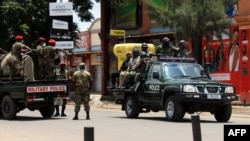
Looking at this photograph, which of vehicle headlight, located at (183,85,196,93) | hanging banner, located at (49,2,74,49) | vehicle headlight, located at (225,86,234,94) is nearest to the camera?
vehicle headlight, located at (183,85,196,93)

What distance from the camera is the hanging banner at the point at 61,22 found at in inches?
1144

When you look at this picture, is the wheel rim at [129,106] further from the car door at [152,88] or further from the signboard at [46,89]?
the signboard at [46,89]

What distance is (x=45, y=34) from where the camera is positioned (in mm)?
36031

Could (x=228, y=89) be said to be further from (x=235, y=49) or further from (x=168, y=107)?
(x=235, y=49)

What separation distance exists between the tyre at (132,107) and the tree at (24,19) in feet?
49.8

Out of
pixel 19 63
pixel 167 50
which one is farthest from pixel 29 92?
pixel 167 50

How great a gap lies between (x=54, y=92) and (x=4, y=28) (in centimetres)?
1605

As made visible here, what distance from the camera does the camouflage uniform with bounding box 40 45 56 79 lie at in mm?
18594

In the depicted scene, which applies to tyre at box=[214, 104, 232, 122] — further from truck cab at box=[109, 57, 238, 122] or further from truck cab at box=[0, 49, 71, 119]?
truck cab at box=[0, 49, 71, 119]

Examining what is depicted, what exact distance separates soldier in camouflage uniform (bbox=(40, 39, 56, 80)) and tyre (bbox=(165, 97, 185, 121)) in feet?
14.3

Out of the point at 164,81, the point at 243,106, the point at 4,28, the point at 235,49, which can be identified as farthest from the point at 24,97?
the point at 4,28

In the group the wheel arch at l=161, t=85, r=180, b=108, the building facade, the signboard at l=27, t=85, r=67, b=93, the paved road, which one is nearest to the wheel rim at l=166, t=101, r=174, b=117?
the wheel arch at l=161, t=85, r=180, b=108

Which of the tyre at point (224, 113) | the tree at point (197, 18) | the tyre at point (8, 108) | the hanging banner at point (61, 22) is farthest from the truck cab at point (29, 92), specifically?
the hanging banner at point (61, 22)

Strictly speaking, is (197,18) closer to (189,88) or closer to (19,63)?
(189,88)
